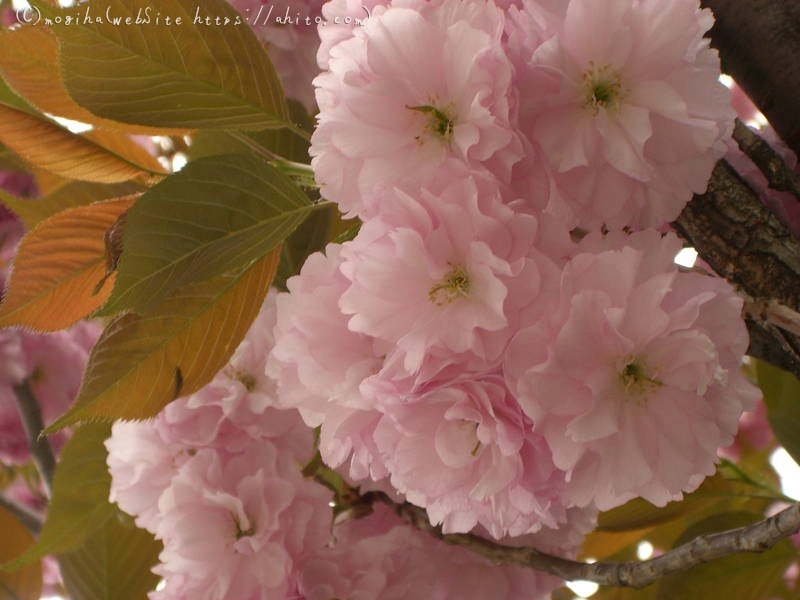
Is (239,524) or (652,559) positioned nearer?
(652,559)

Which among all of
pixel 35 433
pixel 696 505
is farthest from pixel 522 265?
pixel 35 433

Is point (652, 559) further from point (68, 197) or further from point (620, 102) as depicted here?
point (68, 197)

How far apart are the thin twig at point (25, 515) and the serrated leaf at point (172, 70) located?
2.04 ft

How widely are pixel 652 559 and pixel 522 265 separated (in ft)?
0.52

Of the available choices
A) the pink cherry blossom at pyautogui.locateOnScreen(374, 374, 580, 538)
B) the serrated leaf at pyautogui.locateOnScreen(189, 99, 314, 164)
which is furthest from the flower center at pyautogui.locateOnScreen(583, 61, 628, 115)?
the serrated leaf at pyautogui.locateOnScreen(189, 99, 314, 164)

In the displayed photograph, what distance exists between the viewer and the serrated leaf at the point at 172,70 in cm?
41

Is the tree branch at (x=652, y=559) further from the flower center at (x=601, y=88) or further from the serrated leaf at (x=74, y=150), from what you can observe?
the serrated leaf at (x=74, y=150)

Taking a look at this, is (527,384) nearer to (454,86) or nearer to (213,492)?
(454,86)

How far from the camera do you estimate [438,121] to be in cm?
34

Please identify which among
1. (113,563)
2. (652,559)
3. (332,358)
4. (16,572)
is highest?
(332,358)

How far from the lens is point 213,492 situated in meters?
0.56

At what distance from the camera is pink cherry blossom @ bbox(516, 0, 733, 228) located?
0.33 m

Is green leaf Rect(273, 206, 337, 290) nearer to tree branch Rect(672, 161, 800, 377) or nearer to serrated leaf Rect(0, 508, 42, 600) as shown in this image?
tree branch Rect(672, 161, 800, 377)

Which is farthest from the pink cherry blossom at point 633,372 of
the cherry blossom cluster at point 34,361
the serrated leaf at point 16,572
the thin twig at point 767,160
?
the cherry blossom cluster at point 34,361
